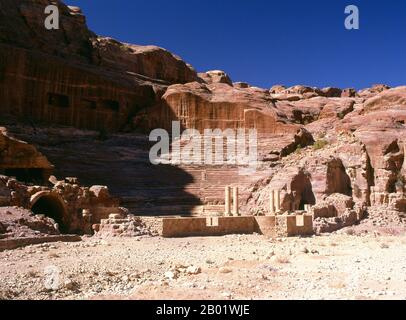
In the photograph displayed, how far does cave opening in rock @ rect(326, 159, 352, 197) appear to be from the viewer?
112 feet

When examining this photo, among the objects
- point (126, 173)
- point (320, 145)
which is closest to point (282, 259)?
point (126, 173)

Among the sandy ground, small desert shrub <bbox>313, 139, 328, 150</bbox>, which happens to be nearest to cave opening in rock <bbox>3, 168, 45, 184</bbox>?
the sandy ground

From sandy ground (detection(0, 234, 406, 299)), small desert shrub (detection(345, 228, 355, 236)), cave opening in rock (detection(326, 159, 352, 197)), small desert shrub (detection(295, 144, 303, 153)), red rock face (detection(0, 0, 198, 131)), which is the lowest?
small desert shrub (detection(345, 228, 355, 236))

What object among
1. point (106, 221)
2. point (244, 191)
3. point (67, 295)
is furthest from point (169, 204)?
point (67, 295)

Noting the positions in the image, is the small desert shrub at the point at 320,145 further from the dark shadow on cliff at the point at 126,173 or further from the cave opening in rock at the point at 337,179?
the dark shadow on cliff at the point at 126,173

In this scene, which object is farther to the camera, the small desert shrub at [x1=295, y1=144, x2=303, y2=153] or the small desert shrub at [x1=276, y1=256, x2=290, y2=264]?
the small desert shrub at [x1=295, y1=144, x2=303, y2=153]

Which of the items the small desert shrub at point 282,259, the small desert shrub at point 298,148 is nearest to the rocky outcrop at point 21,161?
the small desert shrub at point 282,259

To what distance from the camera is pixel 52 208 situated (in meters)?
27.7

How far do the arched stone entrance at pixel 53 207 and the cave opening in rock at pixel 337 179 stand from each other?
19.2 meters

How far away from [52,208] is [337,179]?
2137cm

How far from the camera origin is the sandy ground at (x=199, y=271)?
1081 cm

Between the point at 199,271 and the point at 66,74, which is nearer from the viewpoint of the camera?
the point at 199,271

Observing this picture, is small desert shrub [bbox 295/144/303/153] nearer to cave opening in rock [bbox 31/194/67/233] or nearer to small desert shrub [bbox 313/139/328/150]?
small desert shrub [bbox 313/139/328/150]

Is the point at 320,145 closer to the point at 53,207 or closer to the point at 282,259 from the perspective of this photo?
the point at 53,207
